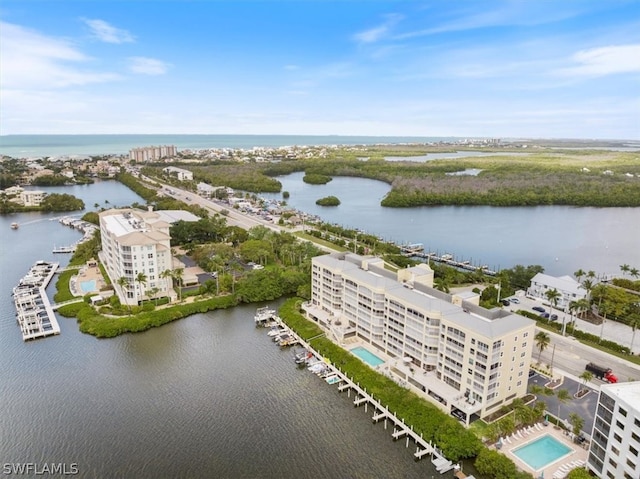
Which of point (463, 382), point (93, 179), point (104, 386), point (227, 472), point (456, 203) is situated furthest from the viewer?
point (93, 179)

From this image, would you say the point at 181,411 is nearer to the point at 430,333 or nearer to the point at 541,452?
the point at 430,333

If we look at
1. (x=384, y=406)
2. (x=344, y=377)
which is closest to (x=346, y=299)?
(x=344, y=377)

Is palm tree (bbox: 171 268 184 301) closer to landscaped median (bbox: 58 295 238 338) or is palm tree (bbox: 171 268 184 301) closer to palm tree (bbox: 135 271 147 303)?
landscaped median (bbox: 58 295 238 338)

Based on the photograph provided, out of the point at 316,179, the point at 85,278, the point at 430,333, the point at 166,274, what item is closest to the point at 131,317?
the point at 166,274

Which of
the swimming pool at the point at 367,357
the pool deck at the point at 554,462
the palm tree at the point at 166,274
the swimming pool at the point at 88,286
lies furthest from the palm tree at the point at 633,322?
the swimming pool at the point at 88,286

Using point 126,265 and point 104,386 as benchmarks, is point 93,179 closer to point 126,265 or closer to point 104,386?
point 126,265

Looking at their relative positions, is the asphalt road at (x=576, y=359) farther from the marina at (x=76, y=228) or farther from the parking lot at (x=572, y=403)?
the marina at (x=76, y=228)
